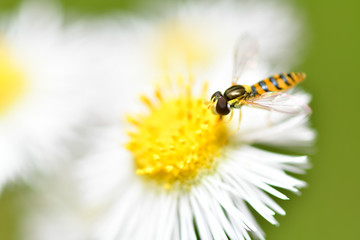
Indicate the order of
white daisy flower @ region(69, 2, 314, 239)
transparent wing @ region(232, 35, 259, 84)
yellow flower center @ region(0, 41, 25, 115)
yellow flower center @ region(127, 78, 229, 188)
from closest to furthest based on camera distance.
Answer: white daisy flower @ region(69, 2, 314, 239), yellow flower center @ region(127, 78, 229, 188), transparent wing @ region(232, 35, 259, 84), yellow flower center @ region(0, 41, 25, 115)

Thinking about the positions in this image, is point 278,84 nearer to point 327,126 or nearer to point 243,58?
point 243,58

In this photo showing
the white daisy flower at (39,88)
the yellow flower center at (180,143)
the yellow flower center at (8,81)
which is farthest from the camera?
the yellow flower center at (8,81)

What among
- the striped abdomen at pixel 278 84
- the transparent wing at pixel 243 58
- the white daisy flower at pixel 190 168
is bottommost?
the white daisy flower at pixel 190 168

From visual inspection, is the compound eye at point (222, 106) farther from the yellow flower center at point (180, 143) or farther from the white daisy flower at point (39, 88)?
the white daisy flower at point (39, 88)

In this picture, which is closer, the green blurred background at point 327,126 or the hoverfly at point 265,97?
the hoverfly at point 265,97

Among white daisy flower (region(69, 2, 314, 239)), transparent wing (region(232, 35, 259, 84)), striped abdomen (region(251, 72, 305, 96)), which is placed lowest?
white daisy flower (region(69, 2, 314, 239))

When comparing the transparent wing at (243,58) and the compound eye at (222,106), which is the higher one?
the transparent wing at (243,58)

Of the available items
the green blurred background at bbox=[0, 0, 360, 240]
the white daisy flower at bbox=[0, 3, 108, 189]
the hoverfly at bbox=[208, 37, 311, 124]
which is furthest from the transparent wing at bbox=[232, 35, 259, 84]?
the white daisy flower at bbox=[0, 3, 108, 189]

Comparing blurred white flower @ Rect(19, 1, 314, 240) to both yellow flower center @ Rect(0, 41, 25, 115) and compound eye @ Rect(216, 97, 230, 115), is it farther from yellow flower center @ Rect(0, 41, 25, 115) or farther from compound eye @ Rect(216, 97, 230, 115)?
yellow flower center @ Rect(0, 41, 25, 115)

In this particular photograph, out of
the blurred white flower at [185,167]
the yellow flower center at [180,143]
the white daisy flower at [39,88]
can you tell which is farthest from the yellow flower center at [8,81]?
the yellow flower center at [180,143]
